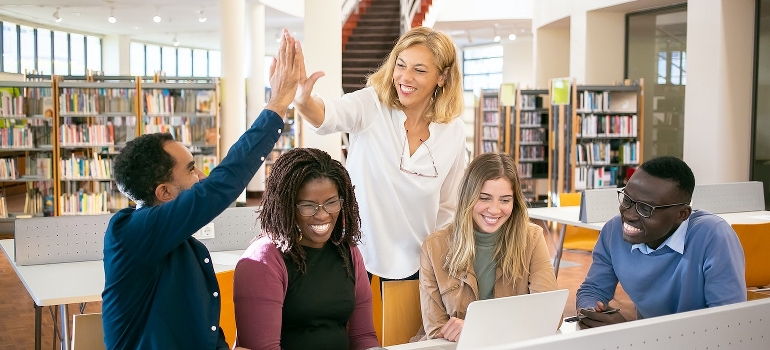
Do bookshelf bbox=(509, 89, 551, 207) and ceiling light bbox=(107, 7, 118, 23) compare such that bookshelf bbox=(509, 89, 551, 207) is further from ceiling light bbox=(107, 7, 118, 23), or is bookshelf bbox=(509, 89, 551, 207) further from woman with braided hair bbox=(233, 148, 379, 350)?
woman with braided hair bbox=(233, 148, 379, 350)

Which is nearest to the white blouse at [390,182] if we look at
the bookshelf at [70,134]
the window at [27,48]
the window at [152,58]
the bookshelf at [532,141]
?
the bookshelf at [70,134]

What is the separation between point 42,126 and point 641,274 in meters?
8.97

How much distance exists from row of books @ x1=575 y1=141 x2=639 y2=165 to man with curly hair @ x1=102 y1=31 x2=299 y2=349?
30.9 feet

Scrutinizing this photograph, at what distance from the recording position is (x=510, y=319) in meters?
1.72

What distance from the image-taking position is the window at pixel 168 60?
21688 millimetres

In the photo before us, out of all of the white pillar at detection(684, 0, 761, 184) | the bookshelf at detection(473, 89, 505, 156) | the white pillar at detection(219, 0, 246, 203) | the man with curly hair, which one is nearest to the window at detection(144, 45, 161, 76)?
the white pillar at detection(219, 0, 246, 203)

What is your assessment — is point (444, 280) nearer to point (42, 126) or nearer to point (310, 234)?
point (310, 234)

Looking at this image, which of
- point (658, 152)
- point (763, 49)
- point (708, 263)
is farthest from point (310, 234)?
point (658, 152)

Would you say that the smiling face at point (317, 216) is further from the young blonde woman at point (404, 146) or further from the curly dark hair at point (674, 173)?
the curly dark hair at point (674, 173)

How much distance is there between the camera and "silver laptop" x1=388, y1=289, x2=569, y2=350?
5.43 feet

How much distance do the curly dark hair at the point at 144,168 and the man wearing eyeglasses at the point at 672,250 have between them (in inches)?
48.4

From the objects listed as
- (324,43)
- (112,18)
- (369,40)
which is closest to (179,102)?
(324,43)

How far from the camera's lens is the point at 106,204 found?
32.3ft

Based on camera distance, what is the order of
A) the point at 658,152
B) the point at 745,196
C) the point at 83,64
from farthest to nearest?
1. the point at 83,64
2. the point at 658,152
3. the point at 745,196
